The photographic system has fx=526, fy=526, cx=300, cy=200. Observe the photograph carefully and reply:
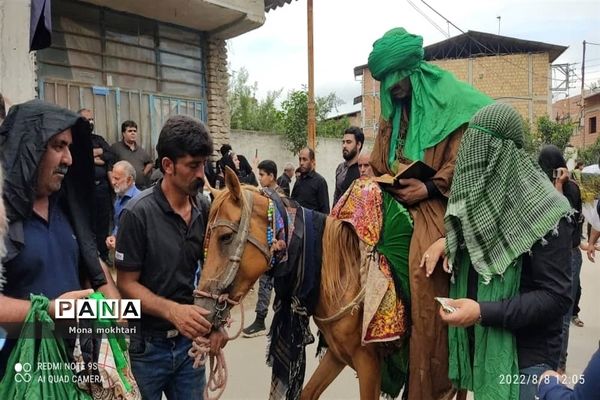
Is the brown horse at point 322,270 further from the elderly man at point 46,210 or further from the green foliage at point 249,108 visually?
the green foliage at point 249,108

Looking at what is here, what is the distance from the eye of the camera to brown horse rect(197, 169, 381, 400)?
7.61 feet

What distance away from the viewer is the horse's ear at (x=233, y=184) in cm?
235

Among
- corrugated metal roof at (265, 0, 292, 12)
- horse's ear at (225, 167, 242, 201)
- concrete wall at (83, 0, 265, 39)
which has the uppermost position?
corrugated metal roof at (265, 0, 292, 12)

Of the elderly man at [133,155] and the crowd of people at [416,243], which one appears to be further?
the elderly man at [133,155]

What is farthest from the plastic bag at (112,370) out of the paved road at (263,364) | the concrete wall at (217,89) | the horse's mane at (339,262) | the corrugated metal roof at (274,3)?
the corrugated metal roof at (274,3)

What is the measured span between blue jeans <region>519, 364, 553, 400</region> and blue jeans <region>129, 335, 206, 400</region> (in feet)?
4.46

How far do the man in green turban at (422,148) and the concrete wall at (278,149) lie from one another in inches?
386

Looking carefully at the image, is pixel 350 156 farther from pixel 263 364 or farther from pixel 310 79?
pixel 310 79

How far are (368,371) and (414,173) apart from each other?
1.02 m

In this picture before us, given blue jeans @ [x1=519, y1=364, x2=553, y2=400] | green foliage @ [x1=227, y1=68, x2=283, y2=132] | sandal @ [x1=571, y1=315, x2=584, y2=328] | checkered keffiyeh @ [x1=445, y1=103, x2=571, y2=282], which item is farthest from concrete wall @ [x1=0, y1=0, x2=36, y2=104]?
green foliage @ [x1=227, y1=68, x2=283, y2=132]

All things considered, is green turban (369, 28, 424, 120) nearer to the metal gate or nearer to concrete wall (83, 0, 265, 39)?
the metal gate

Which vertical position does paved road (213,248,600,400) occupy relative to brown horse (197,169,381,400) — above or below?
below

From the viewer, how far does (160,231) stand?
2.24 meters

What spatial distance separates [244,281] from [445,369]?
1.05 m
